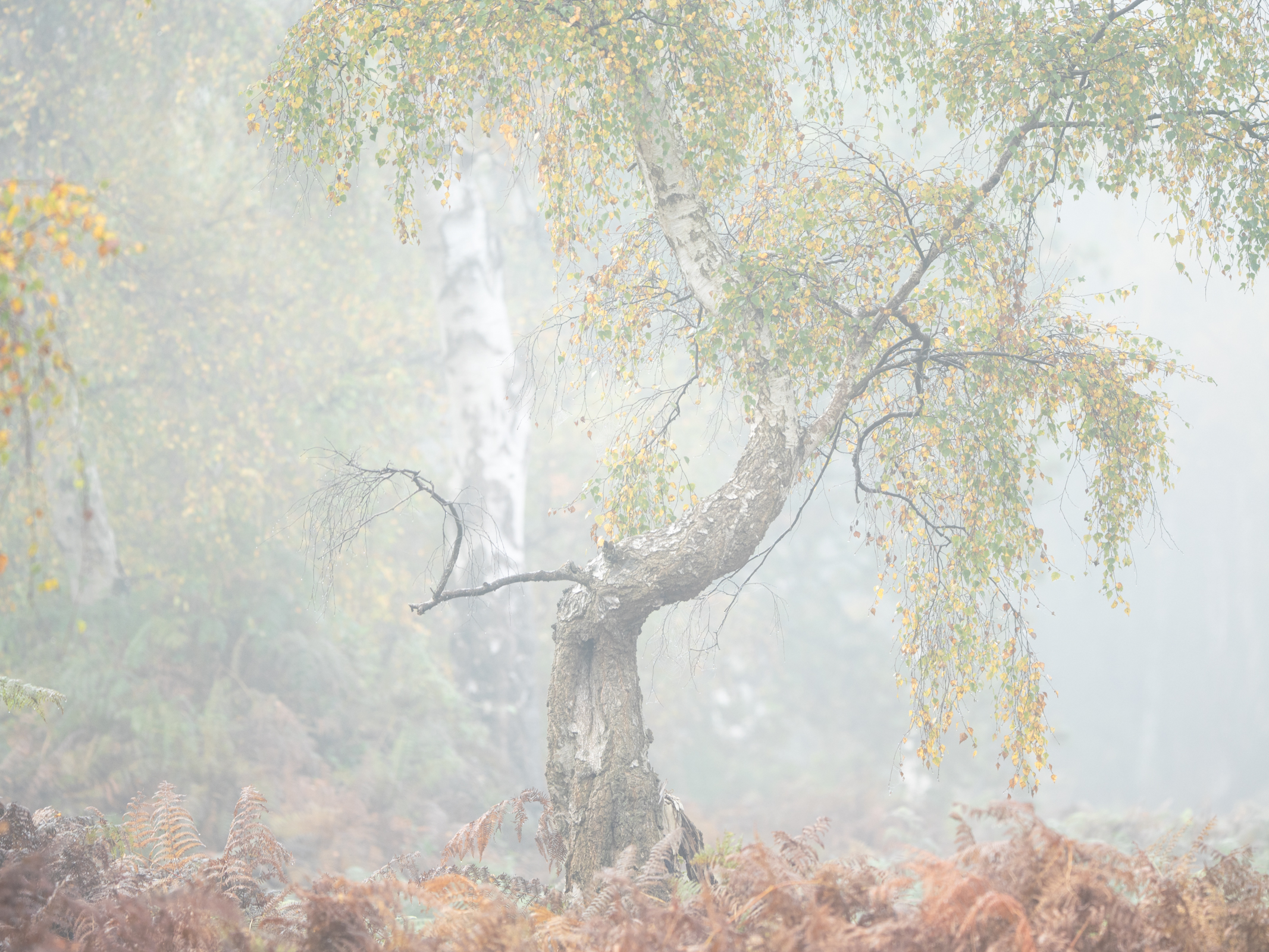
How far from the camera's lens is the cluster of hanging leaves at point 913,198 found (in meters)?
5.16

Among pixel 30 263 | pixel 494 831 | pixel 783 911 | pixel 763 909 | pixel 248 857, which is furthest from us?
pixel 494 831

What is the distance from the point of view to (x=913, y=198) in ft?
18.4

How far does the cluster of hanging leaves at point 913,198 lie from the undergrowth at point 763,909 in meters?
1.89

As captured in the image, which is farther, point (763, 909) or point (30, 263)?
point (763, 909)

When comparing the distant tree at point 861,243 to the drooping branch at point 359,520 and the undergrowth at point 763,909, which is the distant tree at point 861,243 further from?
the undergrowth at point 763,909

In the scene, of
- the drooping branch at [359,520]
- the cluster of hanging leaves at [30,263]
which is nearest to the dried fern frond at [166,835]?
the drooping branch at [359,520]

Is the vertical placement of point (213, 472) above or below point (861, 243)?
above

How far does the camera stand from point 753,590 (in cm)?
1967

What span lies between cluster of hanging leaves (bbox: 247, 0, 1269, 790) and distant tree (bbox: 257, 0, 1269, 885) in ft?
0.08

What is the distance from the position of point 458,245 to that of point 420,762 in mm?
7397

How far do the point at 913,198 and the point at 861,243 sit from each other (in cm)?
42

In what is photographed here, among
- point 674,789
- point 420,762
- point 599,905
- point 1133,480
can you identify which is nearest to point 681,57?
point 1133,480

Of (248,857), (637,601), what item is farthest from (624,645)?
(248,857)

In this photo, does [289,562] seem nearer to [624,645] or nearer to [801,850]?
[624,645]
